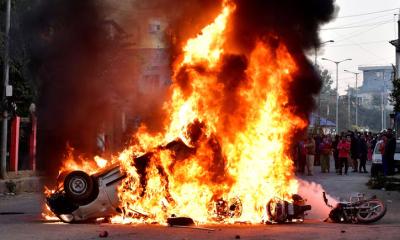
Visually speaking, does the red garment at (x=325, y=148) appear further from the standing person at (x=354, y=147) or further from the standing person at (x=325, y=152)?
the standing person at (x=354, y=147)

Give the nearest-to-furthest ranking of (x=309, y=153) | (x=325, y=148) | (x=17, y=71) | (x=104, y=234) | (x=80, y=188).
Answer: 1. (x=104, y=234)
2. (x=80, y=188)
3. (x=17, y=71)
4. (x=309, y=153)
5. (x=325, y=148)

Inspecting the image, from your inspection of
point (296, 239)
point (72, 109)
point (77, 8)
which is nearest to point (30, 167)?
point (72, 109)

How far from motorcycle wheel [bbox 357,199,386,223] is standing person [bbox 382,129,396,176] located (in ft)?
33.9

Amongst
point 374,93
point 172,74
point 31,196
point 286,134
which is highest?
point 374,93

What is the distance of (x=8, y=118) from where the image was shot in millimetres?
20484

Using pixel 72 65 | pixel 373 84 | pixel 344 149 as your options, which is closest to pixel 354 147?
pixel 344 149

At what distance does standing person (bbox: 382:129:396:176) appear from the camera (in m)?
20.5

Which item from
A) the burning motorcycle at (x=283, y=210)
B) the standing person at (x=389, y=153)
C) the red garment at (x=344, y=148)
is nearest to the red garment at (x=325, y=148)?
the red garment at (x=344, y=148)

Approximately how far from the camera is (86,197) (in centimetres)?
1027

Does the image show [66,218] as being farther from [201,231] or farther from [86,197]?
[201,231]

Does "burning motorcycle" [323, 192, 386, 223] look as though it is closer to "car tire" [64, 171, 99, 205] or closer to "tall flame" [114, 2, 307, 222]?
"tall flame" [114, 2, 307, 222]

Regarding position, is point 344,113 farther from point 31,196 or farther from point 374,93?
point 31,196

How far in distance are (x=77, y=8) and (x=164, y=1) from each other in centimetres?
235

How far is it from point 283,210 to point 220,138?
1724 millimetres
